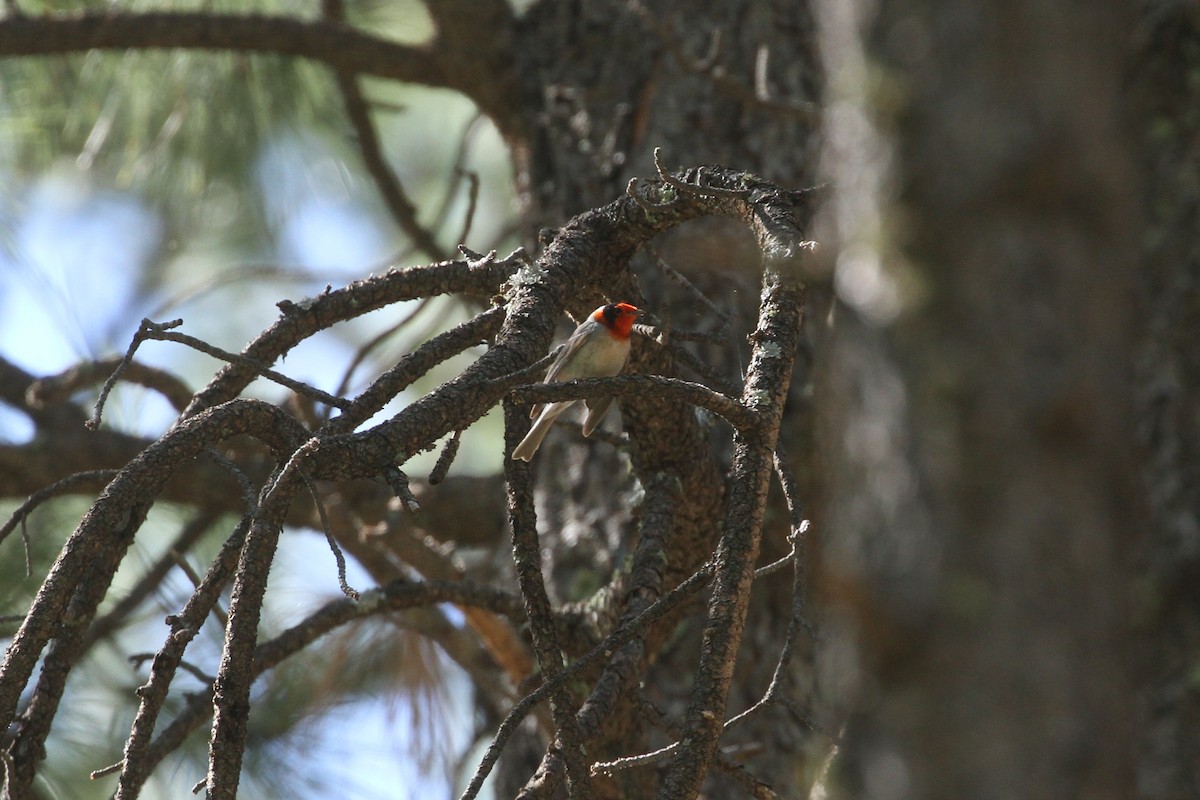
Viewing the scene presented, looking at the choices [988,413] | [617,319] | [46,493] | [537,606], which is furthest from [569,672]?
[617,319]

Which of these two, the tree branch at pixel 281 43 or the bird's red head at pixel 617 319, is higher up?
the tree branch at pixel 281 43

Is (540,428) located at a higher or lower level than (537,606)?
higher

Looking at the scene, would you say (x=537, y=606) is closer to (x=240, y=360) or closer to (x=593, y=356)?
(x=240, y=360)

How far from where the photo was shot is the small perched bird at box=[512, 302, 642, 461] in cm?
274

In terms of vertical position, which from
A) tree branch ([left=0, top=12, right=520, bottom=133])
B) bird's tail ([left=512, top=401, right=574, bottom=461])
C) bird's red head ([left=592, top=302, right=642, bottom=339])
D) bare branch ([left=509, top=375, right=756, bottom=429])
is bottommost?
bare branch ([left=509, top=375, right=756, bottom=429])

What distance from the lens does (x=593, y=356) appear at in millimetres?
2979

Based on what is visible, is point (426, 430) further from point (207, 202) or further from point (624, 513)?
point (207, 202)

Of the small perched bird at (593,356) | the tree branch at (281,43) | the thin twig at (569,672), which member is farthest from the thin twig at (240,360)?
the tree branch at (281,43)

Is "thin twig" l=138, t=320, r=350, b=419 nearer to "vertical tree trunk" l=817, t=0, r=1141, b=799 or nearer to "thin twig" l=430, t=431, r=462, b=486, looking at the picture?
"thin twig" l=430, t=431, r=462, b=486

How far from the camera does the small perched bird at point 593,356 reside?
2.74 meters

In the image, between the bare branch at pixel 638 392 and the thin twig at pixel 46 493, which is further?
the thin twig at pixel 46 493

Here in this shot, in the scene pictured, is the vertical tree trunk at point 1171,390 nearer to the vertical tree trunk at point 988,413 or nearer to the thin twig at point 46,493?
the vertical tree trunk at point 988,413

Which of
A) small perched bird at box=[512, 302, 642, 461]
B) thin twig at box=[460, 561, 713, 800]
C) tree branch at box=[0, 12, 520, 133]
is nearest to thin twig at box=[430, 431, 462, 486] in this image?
thin twig at box=[460, 561, 713, 800]

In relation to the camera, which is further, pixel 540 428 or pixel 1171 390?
pixel 540 428
